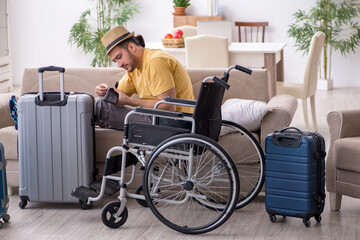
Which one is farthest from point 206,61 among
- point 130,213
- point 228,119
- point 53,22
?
point 53,22

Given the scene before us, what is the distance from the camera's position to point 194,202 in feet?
11.8

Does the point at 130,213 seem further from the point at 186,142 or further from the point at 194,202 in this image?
the point at 186,142

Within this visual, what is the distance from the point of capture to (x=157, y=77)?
3.42m

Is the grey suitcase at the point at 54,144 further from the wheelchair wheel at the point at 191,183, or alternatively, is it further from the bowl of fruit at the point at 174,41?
the bowl of fruit at the point at 174,41

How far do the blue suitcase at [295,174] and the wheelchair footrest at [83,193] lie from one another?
91 cm

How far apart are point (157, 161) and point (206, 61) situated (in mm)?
2236

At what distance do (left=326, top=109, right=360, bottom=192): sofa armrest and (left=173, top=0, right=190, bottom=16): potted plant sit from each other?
5345mm

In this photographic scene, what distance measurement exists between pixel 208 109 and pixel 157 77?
0.40 meters

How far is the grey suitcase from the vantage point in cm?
344

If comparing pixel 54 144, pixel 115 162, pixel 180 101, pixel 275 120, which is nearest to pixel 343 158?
pixel 275 120

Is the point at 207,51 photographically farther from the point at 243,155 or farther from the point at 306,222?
the point at 306,222

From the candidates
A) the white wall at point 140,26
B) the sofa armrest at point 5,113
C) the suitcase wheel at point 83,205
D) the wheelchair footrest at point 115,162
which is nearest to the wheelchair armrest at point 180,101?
the wheelchair footrest at point 115,162

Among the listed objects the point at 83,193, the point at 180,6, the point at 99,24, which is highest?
the point at 180,6

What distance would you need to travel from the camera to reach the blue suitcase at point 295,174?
3.14 meters
